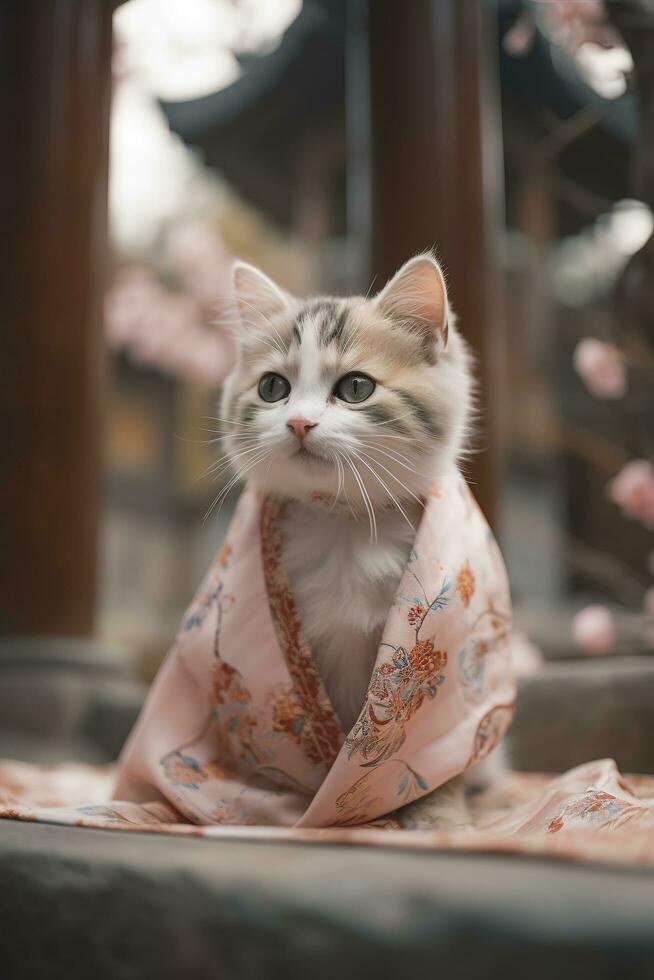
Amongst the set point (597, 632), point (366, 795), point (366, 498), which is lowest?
point (597, 632)

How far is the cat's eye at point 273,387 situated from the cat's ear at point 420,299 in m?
0.18

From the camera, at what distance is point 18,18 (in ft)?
7.50

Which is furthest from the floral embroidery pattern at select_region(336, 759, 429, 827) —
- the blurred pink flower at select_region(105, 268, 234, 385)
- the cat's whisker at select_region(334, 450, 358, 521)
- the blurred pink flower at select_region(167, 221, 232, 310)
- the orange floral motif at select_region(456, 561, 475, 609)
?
the blurred pink flower at select_region(167, 221, 232, 310)

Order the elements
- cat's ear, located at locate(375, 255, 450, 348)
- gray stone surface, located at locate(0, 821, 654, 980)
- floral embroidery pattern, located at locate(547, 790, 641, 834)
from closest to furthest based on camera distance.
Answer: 1. gray stone surface, located at locate(0, 821, 654, 980)
2. floral embroidery pattern, located at locate(547, 790, 641, 834)
3. cat's ear, located at locate(375, 255, 450, 348)

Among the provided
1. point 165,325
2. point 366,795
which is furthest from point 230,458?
point 165,325

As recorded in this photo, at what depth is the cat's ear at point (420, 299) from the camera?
3.79 feet

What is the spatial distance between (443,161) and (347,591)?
4.49ft

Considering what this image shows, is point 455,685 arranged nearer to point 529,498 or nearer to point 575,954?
point 575,954

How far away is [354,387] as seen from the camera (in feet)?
3.67

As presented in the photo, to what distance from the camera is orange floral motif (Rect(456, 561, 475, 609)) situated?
113 cm

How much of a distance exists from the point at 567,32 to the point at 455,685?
5.80 ft

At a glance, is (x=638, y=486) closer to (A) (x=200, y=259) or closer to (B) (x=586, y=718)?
(B) (x=586, y=718)

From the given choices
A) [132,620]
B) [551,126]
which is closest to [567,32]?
[551,126]

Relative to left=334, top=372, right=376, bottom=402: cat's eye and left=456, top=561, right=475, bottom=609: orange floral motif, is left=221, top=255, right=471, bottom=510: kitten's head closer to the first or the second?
left=334, top=372, right=376, bottom=402: cat's eye
